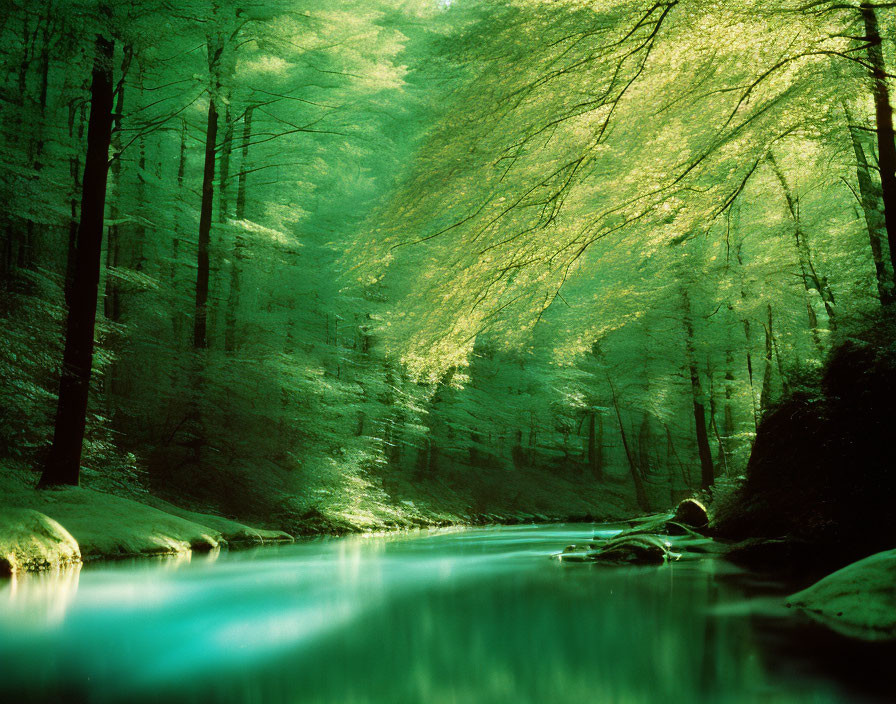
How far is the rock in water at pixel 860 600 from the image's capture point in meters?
3.29

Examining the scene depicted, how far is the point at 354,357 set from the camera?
580 inches

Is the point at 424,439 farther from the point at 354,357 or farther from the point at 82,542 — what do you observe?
the point at 82,542

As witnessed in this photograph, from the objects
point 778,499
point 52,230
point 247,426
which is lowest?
point 778,499

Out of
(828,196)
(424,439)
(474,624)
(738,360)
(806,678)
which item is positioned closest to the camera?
(806,678)

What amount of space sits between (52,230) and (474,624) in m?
14.0

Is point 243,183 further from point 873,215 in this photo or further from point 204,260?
point 873,215

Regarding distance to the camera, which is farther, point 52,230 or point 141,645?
point 52,230

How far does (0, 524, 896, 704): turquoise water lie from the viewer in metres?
2.47

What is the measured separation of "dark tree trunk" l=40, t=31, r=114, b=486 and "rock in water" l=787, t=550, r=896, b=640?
7.78 metres

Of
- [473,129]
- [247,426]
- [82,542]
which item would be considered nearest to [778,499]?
[473,129]

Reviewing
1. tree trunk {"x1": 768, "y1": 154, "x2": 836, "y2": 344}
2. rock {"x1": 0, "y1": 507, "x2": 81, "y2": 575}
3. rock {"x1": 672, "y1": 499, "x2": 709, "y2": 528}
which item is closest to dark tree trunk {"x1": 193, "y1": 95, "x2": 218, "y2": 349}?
rock {"x1": 0, "y1": 507, "x2": 81, "y2": 575}

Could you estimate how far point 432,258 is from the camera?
6.23 metres

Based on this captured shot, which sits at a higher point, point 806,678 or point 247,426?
point 247,426

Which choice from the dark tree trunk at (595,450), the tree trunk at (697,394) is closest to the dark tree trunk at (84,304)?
the tree trunk at (697,394)
